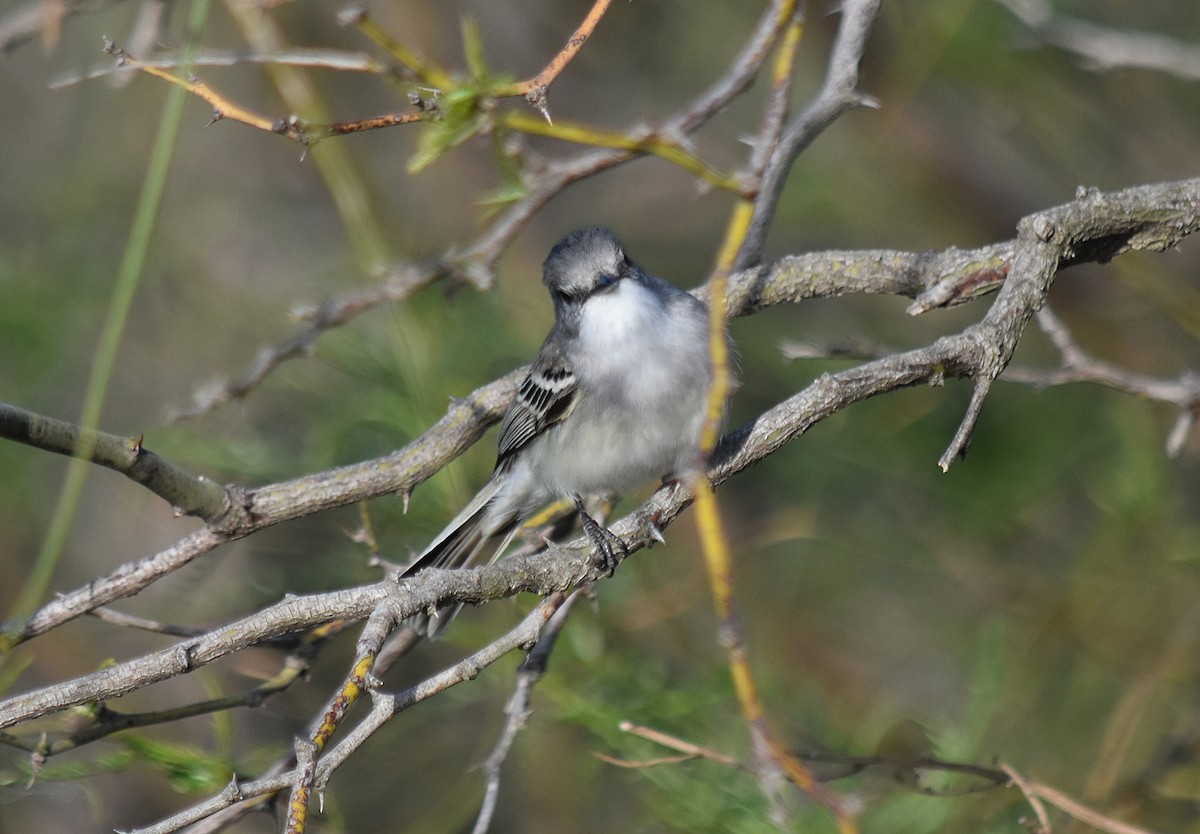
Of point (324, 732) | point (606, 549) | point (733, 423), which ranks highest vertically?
point (733, 423)

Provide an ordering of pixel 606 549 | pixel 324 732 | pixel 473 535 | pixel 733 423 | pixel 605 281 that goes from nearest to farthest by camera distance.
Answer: pixel 324 732, pixel 606 549, pixel 605 281, pixel 473 535, pixel 733 423

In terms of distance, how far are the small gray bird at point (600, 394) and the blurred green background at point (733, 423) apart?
0.59 m

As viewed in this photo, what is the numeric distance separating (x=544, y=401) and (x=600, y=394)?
0.18 metres

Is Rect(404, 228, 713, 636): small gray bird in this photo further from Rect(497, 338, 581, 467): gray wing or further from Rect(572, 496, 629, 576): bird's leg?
Rect(572, 496, 629, 576): bird's leg

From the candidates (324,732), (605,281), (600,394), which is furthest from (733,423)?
(324,732)

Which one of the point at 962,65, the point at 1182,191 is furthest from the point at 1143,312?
the point at 1182,191

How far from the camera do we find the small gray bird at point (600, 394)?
11.6ft

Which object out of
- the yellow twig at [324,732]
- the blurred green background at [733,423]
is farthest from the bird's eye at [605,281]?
the yellow twig at [324,732]

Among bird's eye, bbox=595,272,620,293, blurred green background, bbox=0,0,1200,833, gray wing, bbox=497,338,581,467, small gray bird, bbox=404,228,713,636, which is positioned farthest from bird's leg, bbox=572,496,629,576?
blurred green background, bbox=0,0,1200,833

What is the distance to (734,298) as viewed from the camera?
317 cm

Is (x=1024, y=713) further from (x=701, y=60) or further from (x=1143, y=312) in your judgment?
(x=701, y=60)

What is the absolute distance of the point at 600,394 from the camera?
3.70 meters

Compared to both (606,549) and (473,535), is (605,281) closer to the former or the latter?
(473,535)

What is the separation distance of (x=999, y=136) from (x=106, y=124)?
208 inches
